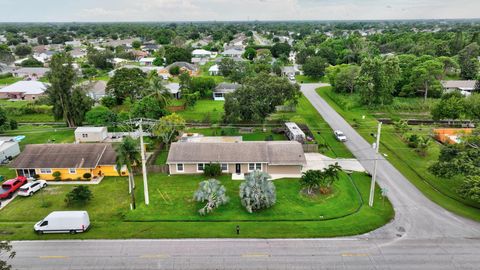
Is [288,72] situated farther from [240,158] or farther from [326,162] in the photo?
[240,158]

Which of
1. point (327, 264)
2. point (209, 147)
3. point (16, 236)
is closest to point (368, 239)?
point (327, 264)

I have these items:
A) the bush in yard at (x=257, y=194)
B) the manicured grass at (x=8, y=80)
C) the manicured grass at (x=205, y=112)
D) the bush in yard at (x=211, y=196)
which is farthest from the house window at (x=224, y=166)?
the manicured grass at (x=8, y=80)

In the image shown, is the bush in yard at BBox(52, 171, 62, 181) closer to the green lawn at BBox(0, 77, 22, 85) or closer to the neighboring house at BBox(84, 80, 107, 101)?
the neighboring house at BBox(84, 80, 107, 101)

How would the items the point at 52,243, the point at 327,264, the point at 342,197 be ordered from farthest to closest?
1. the point at 342,197
2. the point at 52,243
3. the point at 327,264

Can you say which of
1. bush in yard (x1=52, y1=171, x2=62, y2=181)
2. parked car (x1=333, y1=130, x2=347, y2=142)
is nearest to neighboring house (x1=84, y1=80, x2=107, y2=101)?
bush in yard (x1=52, y1=171, x2=62, y2=181)

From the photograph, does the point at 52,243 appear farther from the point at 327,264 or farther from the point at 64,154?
the point at 327,264

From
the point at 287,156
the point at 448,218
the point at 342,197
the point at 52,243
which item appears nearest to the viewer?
the point at 52,243
